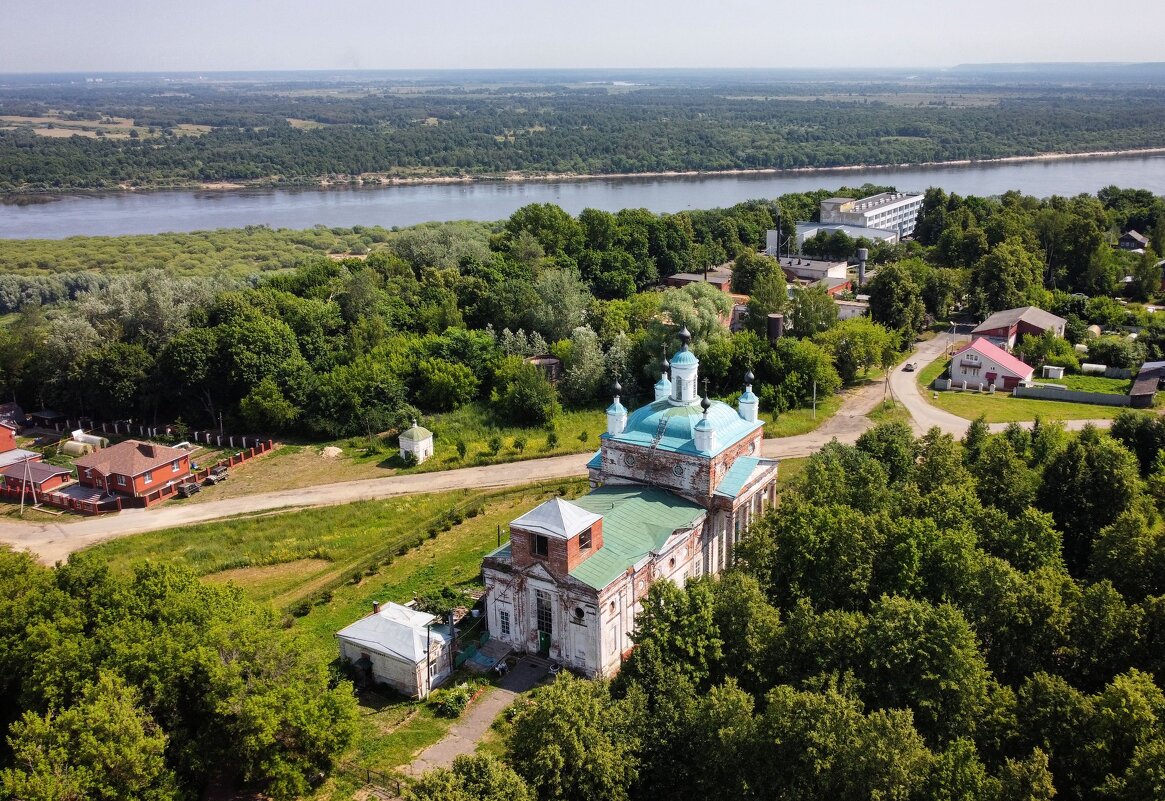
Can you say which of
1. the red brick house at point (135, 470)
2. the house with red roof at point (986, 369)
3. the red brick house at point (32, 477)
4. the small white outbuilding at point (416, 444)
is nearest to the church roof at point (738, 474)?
the small white outbuilding at point (416, 444)

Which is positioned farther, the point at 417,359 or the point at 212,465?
the point at 417,359

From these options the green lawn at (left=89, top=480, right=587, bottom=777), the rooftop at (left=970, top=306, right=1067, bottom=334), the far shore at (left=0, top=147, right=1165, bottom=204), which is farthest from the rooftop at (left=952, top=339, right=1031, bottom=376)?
the far shore at (left=0, top=147, right=1165, bottom=204)

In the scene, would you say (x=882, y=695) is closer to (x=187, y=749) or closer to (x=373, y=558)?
(x=187, y=749)

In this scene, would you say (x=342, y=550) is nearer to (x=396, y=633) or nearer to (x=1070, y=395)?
(x=396, y=633)

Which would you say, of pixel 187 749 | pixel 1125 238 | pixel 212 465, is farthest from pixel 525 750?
pixel 1125 238

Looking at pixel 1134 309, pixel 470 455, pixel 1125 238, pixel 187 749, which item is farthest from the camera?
pixel 1125 238
